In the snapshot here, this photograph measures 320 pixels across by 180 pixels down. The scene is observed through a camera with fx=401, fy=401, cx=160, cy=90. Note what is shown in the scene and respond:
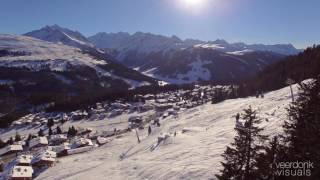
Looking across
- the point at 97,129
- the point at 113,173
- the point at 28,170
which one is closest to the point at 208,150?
the point at 113,173

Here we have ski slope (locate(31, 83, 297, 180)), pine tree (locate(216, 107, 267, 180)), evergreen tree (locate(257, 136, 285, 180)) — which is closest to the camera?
evergreen tree (locate(257, 136, 285, 180))

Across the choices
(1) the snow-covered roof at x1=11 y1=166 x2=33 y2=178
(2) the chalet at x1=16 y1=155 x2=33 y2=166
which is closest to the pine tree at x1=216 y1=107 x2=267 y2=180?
(1) the snow-covered roof at x1=11 y1=166 x2=33 y2=178

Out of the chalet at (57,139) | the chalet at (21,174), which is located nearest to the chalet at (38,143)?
the chalet at (57,139)

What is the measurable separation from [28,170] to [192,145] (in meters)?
39.5

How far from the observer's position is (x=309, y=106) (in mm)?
28094

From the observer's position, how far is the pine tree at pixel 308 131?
24.5 metres

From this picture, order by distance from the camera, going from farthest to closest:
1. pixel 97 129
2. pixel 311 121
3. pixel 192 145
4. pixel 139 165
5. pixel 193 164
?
pixel 97 129
pixel 192 145
pixel 139 165
pixel 193 164
pixel 311 121

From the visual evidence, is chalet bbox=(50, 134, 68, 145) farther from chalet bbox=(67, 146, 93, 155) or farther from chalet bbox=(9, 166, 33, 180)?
chalet bbox=(9, 166, 33, 180)

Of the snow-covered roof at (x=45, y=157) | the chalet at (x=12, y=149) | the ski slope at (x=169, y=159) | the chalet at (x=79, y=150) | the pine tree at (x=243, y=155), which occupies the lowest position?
the chalet at (x=12, y=149)

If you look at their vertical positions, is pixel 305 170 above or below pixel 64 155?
above

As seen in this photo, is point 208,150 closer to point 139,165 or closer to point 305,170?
point 139,165

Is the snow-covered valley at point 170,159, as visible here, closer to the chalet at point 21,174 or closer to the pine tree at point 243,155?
the chalet at point 21,174

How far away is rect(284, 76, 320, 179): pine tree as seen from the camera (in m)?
24.5

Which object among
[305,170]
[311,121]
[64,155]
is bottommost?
[64,155]
